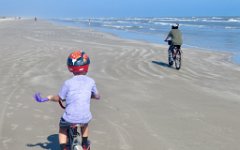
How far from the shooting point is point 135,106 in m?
8.48

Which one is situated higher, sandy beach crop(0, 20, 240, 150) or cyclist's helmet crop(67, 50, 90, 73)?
cyclist's helmet crop(67, 50, 90, 73)

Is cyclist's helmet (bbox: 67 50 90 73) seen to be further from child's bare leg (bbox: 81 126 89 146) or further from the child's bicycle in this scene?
A: child's bare leg (bbox: 81 126 89 146)

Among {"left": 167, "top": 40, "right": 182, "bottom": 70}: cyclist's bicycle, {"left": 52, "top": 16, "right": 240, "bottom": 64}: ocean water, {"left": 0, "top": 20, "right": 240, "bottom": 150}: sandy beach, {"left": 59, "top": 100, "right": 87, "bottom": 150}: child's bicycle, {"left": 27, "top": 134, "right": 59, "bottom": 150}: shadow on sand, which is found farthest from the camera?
{"left": 52, "top": 16, "right": 240, "bottom": 64}: ocean water

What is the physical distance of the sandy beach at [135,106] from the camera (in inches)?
247

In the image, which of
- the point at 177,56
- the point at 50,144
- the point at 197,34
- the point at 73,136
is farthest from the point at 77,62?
the point at 197,34

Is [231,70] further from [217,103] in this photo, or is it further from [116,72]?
[217,103]

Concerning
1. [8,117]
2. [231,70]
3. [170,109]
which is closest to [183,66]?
[231,70]

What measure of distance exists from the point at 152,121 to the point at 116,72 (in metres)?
5.81

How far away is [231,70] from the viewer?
14.6 m

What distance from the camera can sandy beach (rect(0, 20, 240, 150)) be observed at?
247 inches

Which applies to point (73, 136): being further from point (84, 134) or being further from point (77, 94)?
point (77, 94)

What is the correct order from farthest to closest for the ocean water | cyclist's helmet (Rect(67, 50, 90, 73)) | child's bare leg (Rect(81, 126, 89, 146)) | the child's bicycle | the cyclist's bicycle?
the ocean water → the cyclist's bicycle → child's bare leg (Rect(81, 126, 89, 146)) → the child's bicycle → cyclist's helmet (Rect(67, 50, 90, 73))

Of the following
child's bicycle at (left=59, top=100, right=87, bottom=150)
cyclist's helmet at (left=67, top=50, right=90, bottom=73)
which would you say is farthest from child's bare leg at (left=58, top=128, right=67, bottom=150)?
cyclist's helmet at (left=67, top=50, right=90, bottom=73)

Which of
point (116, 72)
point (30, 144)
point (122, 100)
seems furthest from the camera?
point (116, 72)
